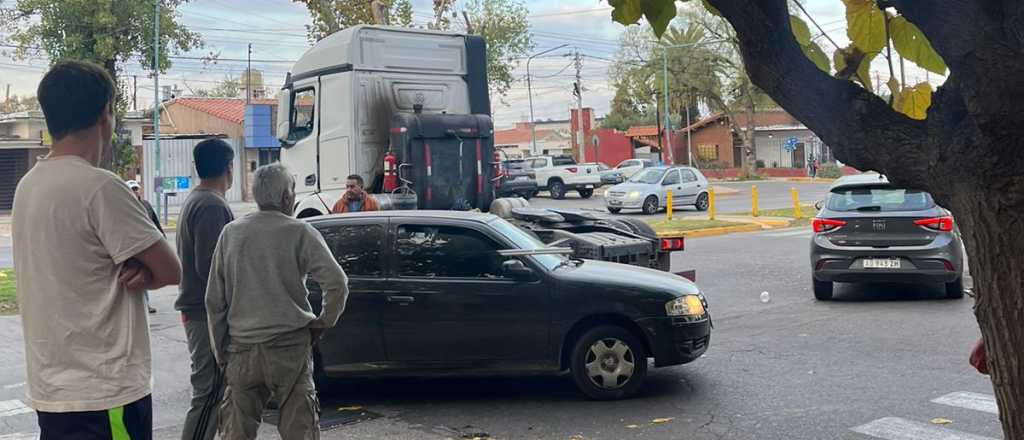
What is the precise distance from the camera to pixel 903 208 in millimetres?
11648

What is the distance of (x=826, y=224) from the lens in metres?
12.0

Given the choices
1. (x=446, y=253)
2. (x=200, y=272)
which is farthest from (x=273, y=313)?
(x=446, y=253)

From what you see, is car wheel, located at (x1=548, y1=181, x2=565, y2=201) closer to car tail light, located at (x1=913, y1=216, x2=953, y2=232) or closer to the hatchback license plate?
the hatchback license plate

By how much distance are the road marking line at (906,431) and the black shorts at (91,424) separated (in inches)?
188

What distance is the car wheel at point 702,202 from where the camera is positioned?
3212 cm

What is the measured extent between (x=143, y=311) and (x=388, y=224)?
14.8 ft


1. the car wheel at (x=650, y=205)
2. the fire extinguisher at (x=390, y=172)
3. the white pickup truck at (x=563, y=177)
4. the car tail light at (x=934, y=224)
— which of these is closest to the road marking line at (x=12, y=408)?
the fire extinguisher at (x=390, y=172)

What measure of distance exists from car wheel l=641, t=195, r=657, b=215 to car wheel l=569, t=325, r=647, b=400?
77.3 feet

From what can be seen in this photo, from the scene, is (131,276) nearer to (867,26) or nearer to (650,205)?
(867,26)

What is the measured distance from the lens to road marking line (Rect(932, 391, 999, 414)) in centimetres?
686

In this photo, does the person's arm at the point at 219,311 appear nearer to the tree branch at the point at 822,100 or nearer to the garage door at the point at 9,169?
the tree branch at the point at 822,100

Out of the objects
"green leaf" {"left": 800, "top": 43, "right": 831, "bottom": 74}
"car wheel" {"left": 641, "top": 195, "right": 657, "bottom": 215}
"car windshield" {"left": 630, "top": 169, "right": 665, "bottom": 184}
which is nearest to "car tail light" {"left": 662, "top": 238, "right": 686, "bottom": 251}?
"green leaf" {"left": 800, "top": 43, "right": 831, "bottom": 74}

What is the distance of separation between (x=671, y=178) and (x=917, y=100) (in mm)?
28372

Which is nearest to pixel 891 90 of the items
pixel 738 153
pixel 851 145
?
pixel 851 145
